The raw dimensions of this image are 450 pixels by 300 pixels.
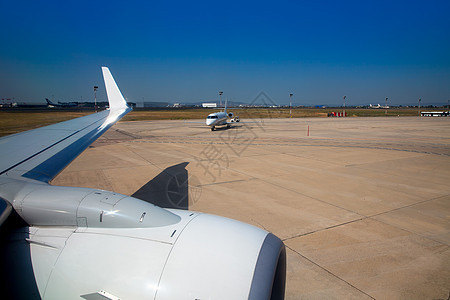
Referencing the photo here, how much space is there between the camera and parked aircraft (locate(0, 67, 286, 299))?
239cm

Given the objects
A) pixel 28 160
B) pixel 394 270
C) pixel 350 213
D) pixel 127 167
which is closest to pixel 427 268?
pixel 394 270

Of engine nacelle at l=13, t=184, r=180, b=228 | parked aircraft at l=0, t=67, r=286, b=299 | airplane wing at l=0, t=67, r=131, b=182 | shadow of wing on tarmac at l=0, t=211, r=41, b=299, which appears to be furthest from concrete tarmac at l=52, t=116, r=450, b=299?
shadow of wing on tarmac at l=0, t=211, r=41, b=299

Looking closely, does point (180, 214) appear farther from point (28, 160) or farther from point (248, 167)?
point (248, 167)

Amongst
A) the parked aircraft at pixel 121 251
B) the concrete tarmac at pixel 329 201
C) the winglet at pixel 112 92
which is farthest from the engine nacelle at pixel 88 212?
the winglet at pixel 112 92

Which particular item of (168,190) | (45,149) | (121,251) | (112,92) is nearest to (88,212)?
(121,251)

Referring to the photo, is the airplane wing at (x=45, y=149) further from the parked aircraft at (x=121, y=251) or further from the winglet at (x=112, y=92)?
the winglet at (x=112, y=92)

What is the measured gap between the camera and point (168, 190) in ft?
34.8

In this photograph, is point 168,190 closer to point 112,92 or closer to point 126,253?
point 112,92

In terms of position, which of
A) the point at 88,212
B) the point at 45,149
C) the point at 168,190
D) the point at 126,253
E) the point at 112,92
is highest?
the point at 112,92

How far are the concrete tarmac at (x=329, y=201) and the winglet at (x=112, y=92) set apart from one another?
131 inches

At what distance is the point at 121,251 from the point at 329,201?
8.41 metres

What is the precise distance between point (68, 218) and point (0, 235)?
0.60 metres

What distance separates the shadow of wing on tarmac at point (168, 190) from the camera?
30.1 ft

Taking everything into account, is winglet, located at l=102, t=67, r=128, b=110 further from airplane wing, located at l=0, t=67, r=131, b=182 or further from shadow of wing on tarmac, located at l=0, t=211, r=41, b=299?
shadow of wing on tarmac, located at l=0, t=211, r=41, b=299
